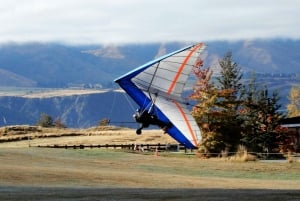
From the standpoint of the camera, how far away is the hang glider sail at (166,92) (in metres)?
34.1

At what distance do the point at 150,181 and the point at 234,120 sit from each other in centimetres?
3033

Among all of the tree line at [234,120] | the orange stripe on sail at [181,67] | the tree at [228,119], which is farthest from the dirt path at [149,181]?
the tree at [228,119]

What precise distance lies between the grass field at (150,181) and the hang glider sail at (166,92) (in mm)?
2676

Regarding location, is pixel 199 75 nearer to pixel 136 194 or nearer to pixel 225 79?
pixel 225 79

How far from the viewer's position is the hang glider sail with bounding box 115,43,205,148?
34094 mm

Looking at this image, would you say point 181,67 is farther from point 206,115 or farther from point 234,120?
point 234,120

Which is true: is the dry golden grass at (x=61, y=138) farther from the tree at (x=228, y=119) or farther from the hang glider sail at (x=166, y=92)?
the hang glider sail at (x=166, y=92)

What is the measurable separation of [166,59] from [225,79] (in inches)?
1526

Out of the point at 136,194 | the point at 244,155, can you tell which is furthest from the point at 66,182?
the point at 244,155

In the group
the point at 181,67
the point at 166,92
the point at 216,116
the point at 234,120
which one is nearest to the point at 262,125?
the point at 234,120

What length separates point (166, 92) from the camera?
3572cm

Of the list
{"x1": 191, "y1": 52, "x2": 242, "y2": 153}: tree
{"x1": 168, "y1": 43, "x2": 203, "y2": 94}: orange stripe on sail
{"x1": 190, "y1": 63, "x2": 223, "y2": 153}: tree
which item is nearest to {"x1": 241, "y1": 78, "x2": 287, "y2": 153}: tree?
{"x1": 191, "y1": 52, "x2": 242, "y2": 153}: tree

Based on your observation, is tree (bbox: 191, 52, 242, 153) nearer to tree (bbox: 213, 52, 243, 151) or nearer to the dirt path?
tree (bbox: 213, 52, 243, 151)

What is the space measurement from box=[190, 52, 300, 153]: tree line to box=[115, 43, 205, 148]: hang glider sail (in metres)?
19.2
